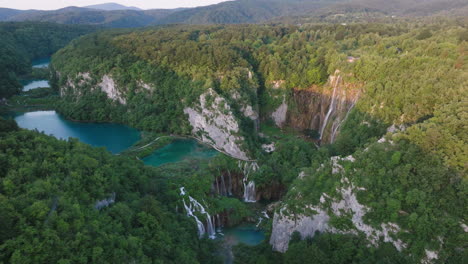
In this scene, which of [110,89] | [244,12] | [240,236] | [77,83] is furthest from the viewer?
[244,12]

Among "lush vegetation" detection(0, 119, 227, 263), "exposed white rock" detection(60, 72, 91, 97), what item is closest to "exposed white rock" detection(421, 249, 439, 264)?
"lush vegetation" detection(0, 119, 227, 263)

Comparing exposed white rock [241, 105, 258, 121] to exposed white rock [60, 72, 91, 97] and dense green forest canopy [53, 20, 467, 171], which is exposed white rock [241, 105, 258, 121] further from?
exposed white rock [60, 72, 91, 97]

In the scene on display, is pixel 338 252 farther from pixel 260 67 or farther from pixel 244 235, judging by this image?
pixel 260 67

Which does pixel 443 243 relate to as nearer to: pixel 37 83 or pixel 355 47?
pixel 355 47

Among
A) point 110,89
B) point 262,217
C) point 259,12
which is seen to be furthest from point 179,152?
point 259,12

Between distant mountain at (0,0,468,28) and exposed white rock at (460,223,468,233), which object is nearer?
exposed white rock at (460,223,468,233)

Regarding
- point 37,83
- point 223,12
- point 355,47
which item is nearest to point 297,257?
point 355,47

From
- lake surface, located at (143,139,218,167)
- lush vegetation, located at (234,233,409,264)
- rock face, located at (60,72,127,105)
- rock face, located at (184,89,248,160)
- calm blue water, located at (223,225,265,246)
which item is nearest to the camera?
lush vegetation, located at (234,233,409,264)

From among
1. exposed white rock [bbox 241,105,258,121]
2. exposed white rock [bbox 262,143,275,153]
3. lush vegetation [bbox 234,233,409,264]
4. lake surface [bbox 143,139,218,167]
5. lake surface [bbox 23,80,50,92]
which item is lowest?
exposed white rock [bbox 262,143,275,153]
